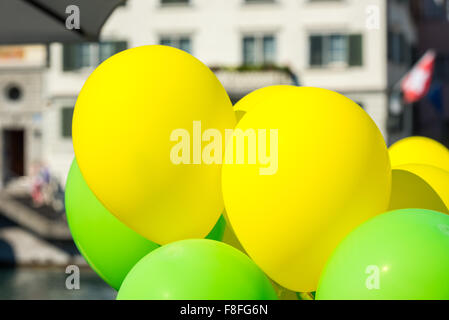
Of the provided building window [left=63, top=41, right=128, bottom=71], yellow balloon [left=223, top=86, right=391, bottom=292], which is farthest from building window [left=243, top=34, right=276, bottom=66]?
yellow balloon [left=223, top=86, right=391, bottom=292]

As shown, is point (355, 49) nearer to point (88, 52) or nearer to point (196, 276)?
point (88, 52)

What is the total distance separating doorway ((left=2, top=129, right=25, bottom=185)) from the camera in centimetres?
2147

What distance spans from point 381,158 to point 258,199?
59 centimetres

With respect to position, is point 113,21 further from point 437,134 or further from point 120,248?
point 120,248

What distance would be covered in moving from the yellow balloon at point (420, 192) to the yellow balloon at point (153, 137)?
898mm

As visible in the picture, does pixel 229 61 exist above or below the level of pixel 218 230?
above

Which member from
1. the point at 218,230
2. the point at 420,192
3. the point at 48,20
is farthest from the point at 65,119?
the point at 420,192

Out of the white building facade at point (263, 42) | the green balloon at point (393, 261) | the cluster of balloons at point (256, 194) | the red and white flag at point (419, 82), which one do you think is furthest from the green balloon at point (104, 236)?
the white building facade at point (263, 42)

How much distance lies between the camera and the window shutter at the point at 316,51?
61.3ft

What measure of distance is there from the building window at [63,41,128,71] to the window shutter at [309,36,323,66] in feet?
20.9

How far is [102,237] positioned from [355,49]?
55.0 ft

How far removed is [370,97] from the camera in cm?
1875

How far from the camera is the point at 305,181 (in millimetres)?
2293
